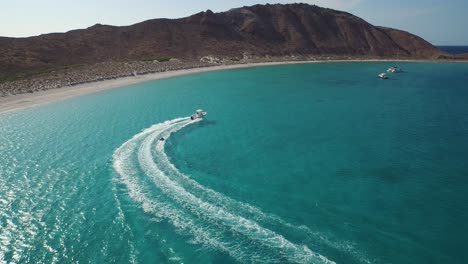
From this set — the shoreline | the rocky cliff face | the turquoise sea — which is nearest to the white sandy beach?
the shoreline

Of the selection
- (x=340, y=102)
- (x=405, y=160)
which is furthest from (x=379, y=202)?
(x=340, y=102)

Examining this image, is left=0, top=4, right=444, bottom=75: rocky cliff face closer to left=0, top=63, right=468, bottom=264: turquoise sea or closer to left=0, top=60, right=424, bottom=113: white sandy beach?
left=0, top=60, right=424, bottom=113: white sandy beach

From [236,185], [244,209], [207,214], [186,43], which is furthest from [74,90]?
[186,43]

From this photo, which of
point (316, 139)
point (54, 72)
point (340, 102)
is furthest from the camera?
point (54, 72)

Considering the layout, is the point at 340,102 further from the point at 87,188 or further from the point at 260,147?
the point at 87,188

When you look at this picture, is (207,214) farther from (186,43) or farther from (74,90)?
(186,43)

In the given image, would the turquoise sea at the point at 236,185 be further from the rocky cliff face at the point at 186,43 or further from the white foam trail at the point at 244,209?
the rocky cliff face at the point at 186,43
